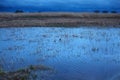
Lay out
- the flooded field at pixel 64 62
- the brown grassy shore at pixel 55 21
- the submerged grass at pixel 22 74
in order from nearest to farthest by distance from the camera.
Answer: the submerged grass at pixel 22 74
the flooded field at pixel 64 62
the brown grassy shore at pixel 55 21

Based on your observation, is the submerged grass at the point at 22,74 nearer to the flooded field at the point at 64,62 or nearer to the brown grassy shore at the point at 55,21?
the flooded field at the point at 64,62

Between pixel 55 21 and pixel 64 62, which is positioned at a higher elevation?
pixel 64 62

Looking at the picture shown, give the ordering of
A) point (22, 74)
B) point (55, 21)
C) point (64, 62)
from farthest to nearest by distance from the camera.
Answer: point (55, 21)
point (64, 62)
point (22, 74)

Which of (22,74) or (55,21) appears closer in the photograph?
(22,74)

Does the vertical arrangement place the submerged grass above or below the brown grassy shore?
above

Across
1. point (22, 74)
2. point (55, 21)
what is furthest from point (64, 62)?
→ point (55, 21)

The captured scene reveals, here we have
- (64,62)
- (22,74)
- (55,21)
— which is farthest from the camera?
(55,21)

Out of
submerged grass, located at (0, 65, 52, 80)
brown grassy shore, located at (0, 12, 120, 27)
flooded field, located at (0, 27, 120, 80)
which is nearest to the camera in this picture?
submerged grass, located at (0, 65, 52, 80)

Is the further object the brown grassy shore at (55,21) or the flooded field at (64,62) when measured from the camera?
the brown grassy shore at (55,21)

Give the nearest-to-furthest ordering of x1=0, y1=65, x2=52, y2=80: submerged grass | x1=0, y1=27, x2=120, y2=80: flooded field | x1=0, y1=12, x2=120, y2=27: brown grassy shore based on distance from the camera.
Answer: x1=0, y1=65, x2=52, y2=80: submerged grass < x1=0, y1=27, x2=120, y2=80: flooded field < x1=0, y1=12, x2=120, y2=27: brown grassy shore

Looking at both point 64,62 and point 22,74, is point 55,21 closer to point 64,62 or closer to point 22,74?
point 64,62

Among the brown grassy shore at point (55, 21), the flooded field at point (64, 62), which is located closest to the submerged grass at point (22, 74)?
the flooded field at point (64, 62)

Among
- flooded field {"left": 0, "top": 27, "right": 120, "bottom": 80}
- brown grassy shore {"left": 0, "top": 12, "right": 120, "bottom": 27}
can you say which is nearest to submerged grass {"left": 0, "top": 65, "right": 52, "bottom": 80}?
flooded field {"left": 0, "top": 27, "right": 120, "bottom": 80}

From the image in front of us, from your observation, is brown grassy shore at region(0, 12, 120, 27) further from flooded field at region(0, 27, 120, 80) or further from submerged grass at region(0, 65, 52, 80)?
submerged grass at region(0, 65, 52, 80)
